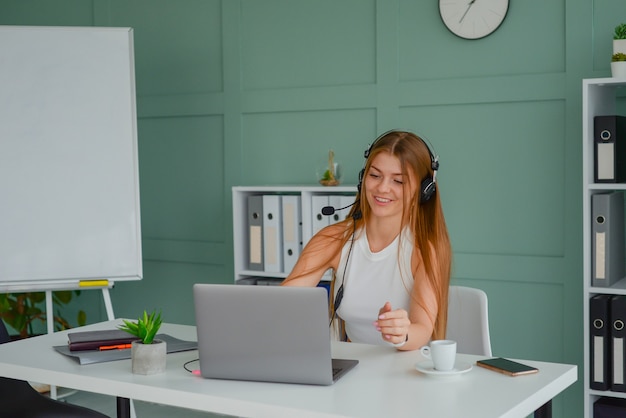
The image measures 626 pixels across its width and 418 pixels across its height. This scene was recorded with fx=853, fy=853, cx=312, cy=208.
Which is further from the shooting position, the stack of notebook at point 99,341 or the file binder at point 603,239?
the file binder at point 603,239

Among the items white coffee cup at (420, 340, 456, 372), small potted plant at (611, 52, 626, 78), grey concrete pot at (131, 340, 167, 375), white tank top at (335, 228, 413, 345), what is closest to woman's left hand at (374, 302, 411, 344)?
white coffee cup at (420, 340, 456, 372)

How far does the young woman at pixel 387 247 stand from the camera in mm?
2480

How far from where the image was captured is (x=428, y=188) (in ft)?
8.11

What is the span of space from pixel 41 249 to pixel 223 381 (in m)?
2.31

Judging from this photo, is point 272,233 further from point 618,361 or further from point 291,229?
point 618,361

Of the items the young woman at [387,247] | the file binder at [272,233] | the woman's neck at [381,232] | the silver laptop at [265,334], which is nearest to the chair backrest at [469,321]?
the young woman at [387,247]

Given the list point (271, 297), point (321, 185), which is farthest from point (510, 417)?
point (321, 185)

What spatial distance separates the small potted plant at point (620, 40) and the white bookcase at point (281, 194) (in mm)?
1217

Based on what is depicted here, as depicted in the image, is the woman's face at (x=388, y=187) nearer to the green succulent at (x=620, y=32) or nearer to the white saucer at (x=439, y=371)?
the white saucer at (x=439, y=371)

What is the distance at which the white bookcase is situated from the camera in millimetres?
3762

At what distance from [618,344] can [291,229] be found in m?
1.49

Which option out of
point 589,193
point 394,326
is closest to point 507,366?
point 394,326

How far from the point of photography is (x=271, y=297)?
6.11 feet

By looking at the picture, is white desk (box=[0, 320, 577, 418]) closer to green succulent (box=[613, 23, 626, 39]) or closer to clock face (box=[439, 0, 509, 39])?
green succulent (box=[613, 23, 626, 39])
